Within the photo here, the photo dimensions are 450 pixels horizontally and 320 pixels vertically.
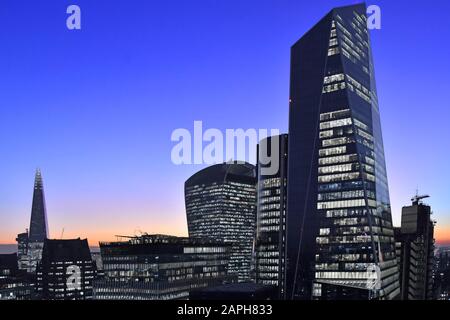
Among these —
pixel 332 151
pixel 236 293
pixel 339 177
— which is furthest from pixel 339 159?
pixel 236 293

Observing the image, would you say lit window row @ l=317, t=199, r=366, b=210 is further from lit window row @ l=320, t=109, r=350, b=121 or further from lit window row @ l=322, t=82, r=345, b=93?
lit window row @ l=322, t=82, r=345, b=93

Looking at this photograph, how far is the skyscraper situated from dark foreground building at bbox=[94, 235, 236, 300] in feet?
69.1

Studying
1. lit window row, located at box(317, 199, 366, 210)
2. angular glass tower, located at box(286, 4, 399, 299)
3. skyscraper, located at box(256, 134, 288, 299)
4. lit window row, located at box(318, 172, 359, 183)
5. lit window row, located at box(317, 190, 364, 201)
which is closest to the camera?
angular glass tower, located at box(286, 4, 399, 299)

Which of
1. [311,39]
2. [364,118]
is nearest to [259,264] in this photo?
[364,118]

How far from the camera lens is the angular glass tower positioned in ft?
393

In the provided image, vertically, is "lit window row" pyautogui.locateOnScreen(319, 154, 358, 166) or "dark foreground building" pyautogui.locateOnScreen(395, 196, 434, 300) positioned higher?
"lit window row" pyautogui.locateOnScreen(319, 154, 358, 166)

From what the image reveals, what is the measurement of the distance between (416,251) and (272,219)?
53.5 metres

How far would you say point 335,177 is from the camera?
125 meters

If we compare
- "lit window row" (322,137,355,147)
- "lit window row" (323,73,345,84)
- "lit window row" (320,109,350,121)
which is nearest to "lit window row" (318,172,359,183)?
"lit window row" (322,137,355,147)

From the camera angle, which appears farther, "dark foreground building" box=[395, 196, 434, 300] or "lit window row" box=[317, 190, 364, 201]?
"dark foreground building" box=[395, 196, 434, 300]

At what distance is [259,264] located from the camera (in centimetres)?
16488

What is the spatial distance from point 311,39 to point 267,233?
64.0m
